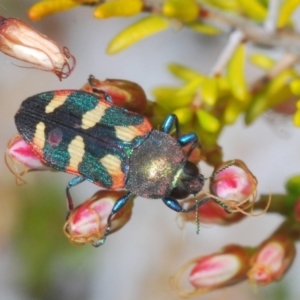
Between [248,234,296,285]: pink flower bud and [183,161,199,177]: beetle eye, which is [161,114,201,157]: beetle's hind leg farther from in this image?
[248,234,296,285]: pink flower bud

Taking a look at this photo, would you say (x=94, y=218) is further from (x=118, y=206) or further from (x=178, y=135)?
(x=178, y=135)

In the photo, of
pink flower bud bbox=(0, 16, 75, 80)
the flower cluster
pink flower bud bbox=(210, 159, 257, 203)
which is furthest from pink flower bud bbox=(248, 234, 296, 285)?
pink flower bud bbox=(0, 16, 75, 80)

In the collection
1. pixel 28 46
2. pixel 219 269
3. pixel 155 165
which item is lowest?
pixel 219 269

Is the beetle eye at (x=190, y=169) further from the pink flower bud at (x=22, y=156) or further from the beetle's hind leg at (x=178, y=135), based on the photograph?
the pink flower bud at (x=22, y=156)

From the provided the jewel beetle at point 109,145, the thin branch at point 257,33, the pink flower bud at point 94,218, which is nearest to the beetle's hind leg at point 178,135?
the jewel beetle at point 109,145

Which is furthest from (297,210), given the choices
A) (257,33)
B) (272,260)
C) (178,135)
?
(257,33)

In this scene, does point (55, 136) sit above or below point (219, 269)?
above
